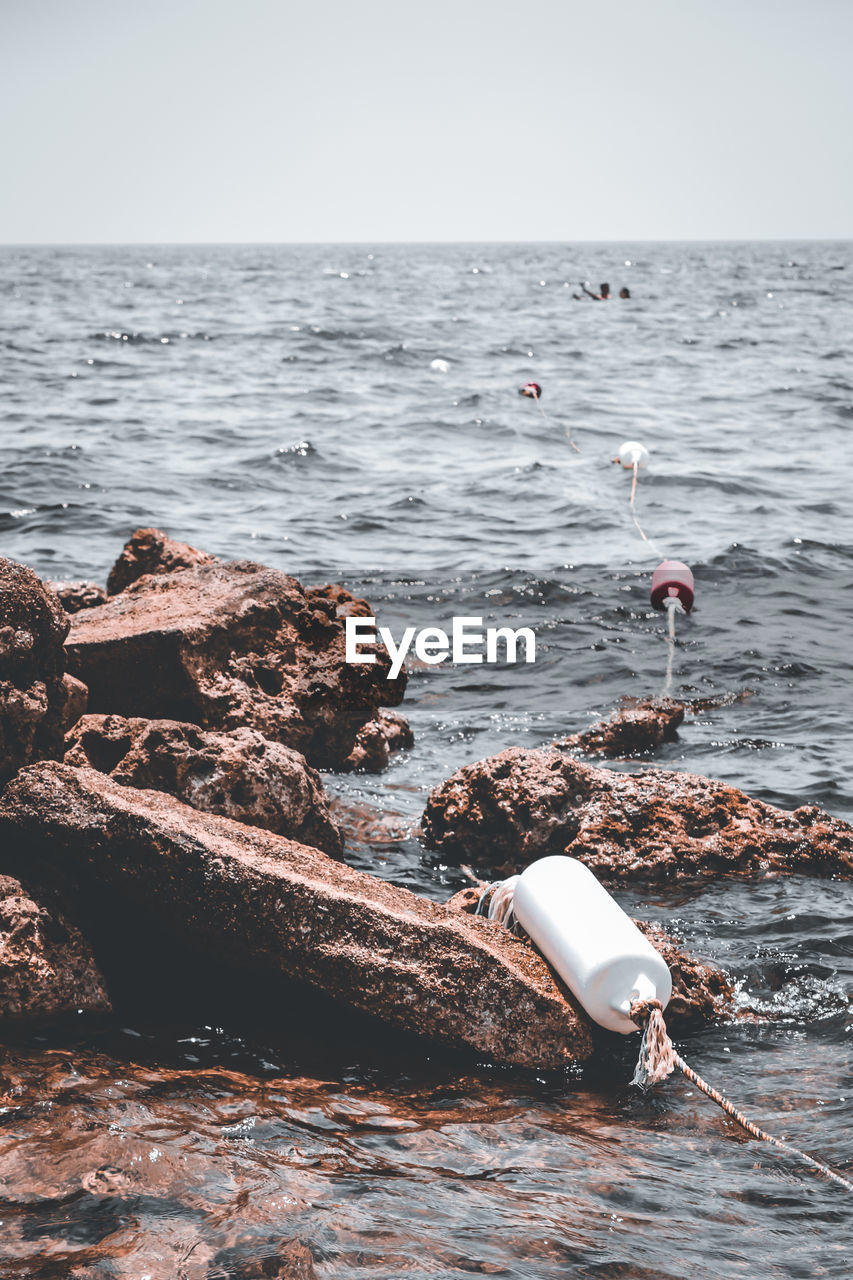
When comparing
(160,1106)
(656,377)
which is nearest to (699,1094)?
(160,1106)

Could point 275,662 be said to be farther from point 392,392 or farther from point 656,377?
point 656,377

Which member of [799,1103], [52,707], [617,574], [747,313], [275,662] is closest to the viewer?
[799,1103]

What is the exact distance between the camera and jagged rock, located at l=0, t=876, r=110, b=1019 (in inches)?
175

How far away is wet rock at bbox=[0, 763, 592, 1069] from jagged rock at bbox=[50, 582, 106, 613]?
4629 millimetres

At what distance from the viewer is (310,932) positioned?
4.54 m

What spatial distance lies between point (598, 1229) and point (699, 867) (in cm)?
320

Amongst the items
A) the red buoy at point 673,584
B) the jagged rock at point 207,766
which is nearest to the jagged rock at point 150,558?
the jagged rock at point 207,766

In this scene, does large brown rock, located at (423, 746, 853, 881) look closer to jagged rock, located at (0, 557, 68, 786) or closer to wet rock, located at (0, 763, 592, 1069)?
wet rock, located at (0, 763, 592, 1069)

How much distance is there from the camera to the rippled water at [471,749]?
3551 millimetres

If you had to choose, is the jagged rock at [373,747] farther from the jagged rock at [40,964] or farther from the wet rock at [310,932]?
the jagged rock at [40,964]

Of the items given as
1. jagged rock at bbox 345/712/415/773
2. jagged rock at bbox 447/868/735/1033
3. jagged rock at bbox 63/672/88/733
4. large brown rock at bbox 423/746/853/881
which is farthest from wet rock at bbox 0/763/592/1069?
jagged rock at bbox 345/712/415/773

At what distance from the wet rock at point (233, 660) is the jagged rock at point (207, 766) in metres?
0.73

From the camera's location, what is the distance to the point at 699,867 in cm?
658

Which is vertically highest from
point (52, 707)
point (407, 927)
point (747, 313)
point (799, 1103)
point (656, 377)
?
point (747, 313)
